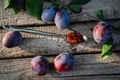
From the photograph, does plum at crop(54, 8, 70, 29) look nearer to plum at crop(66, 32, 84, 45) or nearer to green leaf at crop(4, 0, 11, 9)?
plum at crop(66, 32, 84, 45)

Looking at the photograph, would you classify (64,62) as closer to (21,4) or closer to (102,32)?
(102,32)

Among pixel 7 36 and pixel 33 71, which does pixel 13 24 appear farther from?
pixel 33 71

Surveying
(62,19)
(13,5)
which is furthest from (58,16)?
(13,5)

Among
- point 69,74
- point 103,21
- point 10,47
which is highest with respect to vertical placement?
point 103,21

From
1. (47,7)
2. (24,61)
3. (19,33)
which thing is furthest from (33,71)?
(47,7)

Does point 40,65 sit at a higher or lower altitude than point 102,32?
lower

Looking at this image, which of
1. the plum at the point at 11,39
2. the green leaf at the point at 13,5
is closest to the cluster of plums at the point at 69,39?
the plum at the point at 11,39
